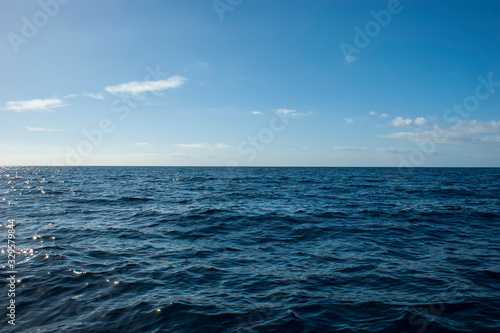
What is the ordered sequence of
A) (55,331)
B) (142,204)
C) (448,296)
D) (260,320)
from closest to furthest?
(55,331) → (260,320) → (448,296) → (142,204)

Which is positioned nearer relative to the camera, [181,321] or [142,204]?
[181,321]

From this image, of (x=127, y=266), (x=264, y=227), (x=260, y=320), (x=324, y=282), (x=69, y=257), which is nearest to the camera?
(x=260, y=320)

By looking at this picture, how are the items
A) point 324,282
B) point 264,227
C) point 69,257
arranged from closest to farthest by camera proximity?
point 324,282
point 69,257
point 264,227

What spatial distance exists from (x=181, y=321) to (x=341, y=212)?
17.1 metres

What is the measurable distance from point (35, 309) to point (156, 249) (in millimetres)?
5315

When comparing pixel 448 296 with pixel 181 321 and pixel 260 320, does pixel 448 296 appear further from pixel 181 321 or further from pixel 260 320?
pixel 181 321

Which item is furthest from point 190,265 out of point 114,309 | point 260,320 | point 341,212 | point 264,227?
point 341,212

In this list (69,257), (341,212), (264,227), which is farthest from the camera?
(341,212)

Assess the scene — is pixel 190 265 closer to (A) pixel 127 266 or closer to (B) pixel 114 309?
(A) pixel 127 266

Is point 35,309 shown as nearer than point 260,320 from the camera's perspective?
No

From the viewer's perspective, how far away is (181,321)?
678 centimetres

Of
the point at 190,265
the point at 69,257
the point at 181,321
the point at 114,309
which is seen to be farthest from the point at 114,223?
the point at 181,321

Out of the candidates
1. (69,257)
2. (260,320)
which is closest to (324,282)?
(260,320)

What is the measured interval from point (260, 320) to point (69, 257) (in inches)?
349
